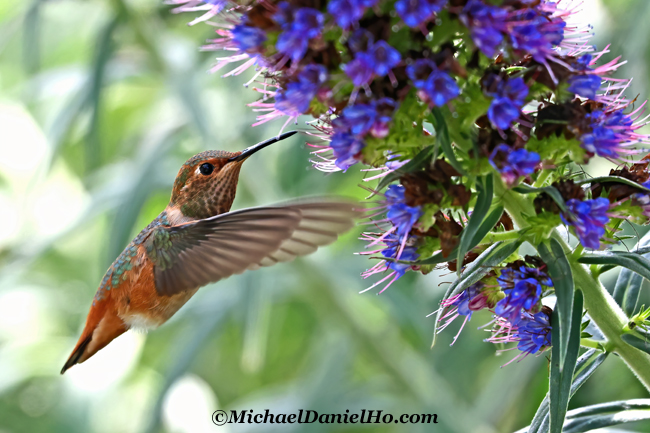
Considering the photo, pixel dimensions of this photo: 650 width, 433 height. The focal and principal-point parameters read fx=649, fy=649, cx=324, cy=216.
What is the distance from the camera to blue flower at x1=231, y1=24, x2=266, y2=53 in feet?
4.99

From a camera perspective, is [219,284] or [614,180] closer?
[614,180]

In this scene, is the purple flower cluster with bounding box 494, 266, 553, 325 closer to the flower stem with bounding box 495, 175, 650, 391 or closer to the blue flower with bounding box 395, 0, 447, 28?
the flower stem with bounding box 495, 175, 650, 391

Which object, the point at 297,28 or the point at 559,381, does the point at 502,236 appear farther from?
the point at 297,28

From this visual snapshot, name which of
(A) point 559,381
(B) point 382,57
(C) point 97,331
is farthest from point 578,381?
(C) point 97,331

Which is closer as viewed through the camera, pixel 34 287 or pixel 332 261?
pixel 332 261

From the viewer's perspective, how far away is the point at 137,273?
2.53m

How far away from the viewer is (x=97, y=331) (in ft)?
8.67

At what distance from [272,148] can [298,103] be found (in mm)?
3200

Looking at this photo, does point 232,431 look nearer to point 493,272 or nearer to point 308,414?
point 308,414

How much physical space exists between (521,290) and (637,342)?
0.34m

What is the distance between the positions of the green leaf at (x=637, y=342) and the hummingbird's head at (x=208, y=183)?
1397mm

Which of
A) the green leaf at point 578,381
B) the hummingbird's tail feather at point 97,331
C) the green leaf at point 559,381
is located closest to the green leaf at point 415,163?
the green leaf at point 559,381

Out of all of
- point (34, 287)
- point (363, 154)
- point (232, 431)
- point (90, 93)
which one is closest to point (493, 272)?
point (363, 154)

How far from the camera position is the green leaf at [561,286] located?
138 centimetres
